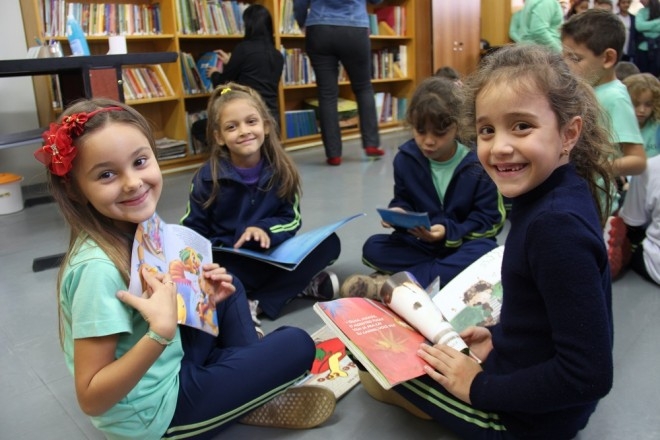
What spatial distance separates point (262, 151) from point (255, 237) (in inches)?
12.3

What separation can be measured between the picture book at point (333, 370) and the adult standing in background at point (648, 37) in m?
4.72

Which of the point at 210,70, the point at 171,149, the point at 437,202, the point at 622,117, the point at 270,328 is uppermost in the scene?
the point at 210,70

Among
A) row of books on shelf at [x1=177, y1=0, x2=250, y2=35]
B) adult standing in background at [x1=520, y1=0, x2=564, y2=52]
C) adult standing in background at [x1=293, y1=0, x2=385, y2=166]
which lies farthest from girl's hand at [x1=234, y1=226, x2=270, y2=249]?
adult standing in background at [x1=520, y1=0, x2=564, y2=52]

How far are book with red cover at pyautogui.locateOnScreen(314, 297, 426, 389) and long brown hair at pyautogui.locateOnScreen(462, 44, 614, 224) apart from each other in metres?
0.40

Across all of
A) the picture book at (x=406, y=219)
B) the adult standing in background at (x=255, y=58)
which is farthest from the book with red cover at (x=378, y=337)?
the adult standing in background at (x=255, y=58)

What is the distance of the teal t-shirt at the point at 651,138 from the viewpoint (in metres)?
2.10

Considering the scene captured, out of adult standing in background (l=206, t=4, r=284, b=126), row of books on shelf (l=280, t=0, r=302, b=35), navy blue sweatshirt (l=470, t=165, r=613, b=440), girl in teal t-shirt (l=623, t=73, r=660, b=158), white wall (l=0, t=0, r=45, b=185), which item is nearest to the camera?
navy blue sweatshirt (l=470, t=165, r=613, b=440)

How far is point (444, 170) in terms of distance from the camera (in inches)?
66.1

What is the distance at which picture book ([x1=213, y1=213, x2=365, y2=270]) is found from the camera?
1.50 meters

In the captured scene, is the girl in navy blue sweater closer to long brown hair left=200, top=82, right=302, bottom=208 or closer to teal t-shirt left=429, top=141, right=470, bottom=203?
teal t-shirt left=429, top=141, right=470, bottom=203

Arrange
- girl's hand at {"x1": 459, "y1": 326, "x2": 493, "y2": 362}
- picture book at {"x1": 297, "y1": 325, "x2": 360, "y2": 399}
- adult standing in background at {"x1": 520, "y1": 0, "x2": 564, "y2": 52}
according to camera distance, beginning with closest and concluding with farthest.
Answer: girl's hand at {"x1": 459, "y1": 326, "x2": 493, "y2": 362} → picture book at {"x1": 297, "y1": 325, "x2": 360, "y2": 399} → adult standing in background at {"x1": 520, "y1": 0, "x2": 564, "y2": 52}

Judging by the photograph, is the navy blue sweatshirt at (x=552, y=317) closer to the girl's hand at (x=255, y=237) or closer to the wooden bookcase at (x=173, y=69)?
the girl's hand at (x=255, y=237)

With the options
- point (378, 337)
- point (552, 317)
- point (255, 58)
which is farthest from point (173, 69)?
point (552, 317)

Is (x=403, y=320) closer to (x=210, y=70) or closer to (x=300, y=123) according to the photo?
(x=210, y=70)
